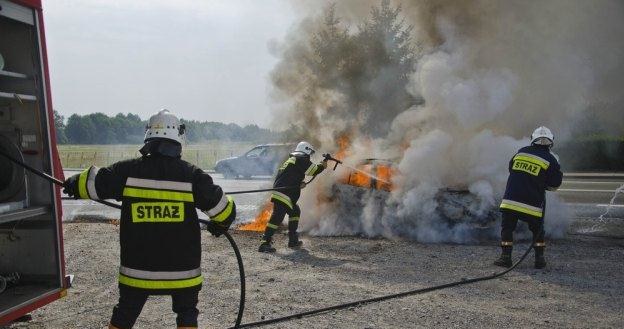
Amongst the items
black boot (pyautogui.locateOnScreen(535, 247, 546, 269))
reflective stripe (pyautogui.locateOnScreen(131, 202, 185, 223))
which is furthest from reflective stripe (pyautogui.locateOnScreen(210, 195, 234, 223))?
black boot (pyautogui.locateOnScreen(535, 247, 546, 269))

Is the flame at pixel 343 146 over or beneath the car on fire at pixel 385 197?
over

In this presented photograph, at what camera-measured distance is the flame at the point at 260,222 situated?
9.98m

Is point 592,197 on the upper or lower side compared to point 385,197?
lower

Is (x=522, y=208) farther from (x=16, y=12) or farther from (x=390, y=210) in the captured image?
(x=16, y=12)

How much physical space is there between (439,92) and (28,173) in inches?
289

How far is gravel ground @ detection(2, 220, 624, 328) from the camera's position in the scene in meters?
4.84

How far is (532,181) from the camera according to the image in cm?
688

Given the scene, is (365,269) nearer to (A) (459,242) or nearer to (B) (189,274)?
(A) (459,242)

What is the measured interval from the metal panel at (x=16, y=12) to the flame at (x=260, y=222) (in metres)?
6.50

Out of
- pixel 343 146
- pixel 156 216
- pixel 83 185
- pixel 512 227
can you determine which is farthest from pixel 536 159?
pixel 343 146

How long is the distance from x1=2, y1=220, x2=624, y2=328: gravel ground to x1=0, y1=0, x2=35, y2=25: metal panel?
2534 mm

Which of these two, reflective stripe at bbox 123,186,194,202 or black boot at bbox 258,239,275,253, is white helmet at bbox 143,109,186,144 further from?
black boot at bbox 258,239,275,253

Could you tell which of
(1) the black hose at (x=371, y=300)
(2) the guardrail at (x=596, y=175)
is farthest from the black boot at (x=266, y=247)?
(2) the guardrail at (x=596, y=175)

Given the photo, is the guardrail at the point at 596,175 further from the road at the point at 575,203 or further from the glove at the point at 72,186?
the glove at the point at 72,186
